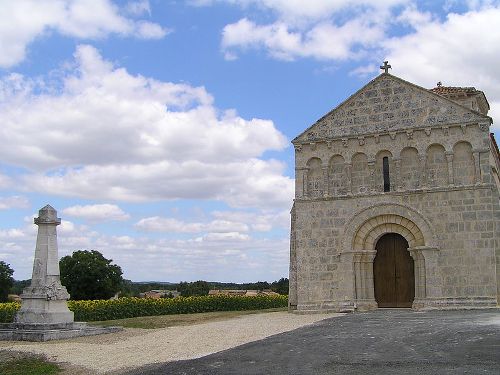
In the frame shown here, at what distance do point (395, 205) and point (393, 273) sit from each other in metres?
2.73

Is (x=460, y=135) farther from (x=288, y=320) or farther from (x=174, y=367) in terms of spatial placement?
(x=174, y=367)

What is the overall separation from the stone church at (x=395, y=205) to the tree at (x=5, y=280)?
32315 mm

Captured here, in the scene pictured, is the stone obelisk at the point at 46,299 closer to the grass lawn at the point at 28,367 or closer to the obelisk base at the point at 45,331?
the obelisk base at the point at 45,331

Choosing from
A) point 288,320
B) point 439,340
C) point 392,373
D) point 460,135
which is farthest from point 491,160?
point 392,373

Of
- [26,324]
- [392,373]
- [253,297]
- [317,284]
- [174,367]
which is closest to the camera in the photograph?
[392,373]

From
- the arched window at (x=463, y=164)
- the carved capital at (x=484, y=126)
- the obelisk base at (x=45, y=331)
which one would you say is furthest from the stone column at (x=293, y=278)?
the carved capital at (x=484, y=126)

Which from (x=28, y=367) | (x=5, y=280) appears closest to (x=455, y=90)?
(x=28, y=367)

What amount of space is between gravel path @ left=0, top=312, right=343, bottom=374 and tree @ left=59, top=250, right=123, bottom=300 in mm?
22704

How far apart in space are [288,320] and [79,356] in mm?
8710

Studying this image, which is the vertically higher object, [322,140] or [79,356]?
[322,140]

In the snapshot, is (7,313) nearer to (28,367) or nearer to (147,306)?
(147,306)

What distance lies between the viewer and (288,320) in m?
19.7

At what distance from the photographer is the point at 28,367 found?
11.7 meters

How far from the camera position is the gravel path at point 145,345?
12.0 m
